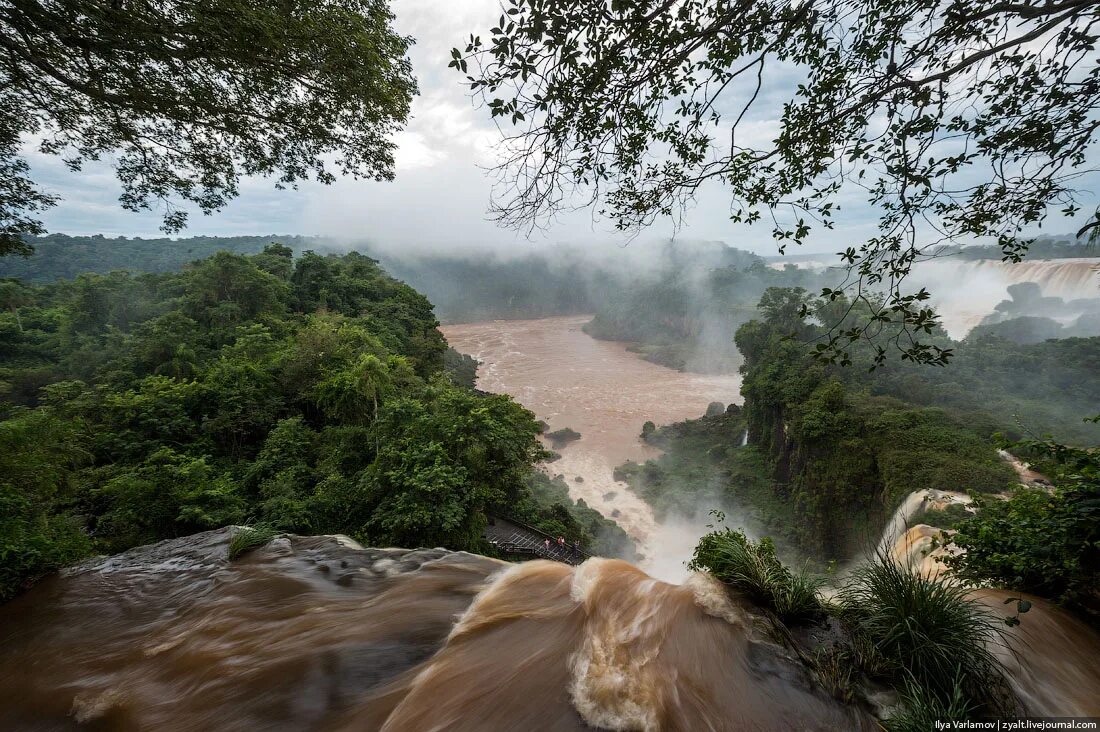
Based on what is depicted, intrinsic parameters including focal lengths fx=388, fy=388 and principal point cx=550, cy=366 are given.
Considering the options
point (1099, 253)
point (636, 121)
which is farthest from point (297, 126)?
point (1099, 253)

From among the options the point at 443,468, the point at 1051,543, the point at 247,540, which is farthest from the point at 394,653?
the point at 1051,543

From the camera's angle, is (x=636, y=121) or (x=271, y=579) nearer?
(x=636, y=121)

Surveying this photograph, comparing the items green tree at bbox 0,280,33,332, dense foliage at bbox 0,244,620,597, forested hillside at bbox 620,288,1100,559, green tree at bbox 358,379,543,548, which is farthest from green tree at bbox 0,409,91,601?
green tree at bbox 0,280,33,332

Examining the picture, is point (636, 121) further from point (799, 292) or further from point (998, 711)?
point (799, 292)

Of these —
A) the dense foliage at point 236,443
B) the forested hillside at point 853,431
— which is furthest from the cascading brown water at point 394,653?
the forested hillside at point 853,431

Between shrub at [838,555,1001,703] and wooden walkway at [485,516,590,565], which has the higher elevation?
shrub at [838,555,1001,703]

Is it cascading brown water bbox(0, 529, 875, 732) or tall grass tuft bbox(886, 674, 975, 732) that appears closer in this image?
tall grass tuft bbox(886, 674, 975, 732)

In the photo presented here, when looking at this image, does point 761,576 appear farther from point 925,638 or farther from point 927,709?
point 927,709

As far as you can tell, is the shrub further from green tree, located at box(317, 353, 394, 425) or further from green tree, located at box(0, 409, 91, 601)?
green tree, located at box(317, 353, 394, 425)
